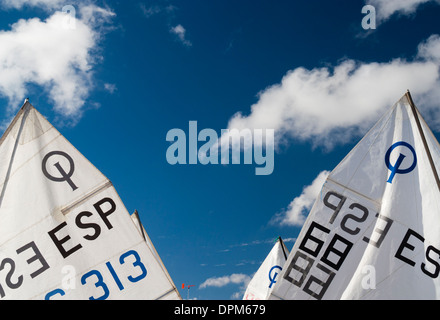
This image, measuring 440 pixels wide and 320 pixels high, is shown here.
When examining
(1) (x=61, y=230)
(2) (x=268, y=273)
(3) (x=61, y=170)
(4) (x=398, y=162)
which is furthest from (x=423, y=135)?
(2) (x=268, y=273)

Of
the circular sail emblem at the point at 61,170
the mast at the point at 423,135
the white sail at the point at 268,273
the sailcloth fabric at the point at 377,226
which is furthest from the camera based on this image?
the white sail at the point at 268,273

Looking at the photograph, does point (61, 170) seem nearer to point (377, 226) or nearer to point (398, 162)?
point (377, 226)

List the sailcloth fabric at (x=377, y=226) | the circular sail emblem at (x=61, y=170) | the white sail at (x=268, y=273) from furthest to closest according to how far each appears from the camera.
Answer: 1. the white sail at (x=268, y=273)
2. the circular sail emblem at (x=61, y=170)
3. the sailcloth fabric at (x=377, y=226)

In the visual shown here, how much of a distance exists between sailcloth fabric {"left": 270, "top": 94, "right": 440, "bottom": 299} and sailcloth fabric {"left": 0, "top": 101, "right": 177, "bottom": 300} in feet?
10.8

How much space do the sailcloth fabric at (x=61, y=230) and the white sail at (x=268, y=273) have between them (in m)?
14.7

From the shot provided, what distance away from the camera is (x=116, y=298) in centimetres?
951

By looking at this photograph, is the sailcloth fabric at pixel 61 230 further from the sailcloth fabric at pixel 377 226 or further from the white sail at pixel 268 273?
the white sail at pixel 268 273

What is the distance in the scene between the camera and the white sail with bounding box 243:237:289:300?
23.4 m

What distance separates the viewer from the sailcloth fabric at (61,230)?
9.43m

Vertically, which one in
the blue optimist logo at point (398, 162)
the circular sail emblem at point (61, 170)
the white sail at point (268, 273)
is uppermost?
the circular sail emblem at point (61, 170)

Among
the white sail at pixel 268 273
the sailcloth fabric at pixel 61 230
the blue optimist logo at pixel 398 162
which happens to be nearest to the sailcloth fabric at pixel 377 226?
the blue optimist logo at pixel 398 162

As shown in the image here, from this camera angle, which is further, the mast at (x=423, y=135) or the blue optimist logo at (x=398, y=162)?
the blue optimist logo at (x=398, y=162)

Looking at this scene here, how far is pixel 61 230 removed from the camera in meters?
9.64
